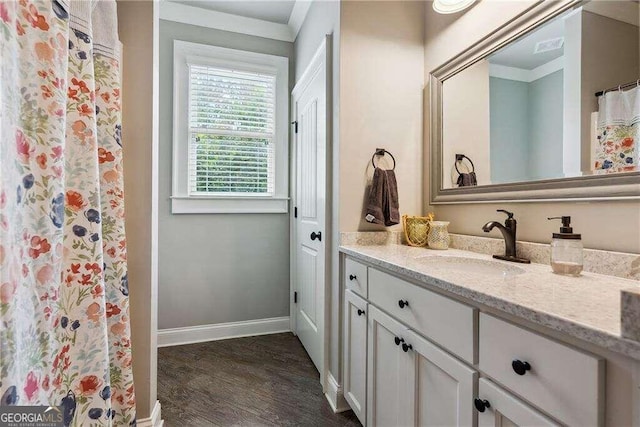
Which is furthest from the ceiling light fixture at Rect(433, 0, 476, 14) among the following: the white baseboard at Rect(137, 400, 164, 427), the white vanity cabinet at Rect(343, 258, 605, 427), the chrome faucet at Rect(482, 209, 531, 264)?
the white baseboard at Rect(137, 400, 164, 427)

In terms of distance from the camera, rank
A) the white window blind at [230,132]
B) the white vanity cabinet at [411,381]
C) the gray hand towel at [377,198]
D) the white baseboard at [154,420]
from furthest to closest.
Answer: the white window blind at [230,132]
the gray hand towel at [377,198]
the white baseboard at [154,420]
the white vanity cabinet at [411,381]

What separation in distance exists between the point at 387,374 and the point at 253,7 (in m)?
2.76

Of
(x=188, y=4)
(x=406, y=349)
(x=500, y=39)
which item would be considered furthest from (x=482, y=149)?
Answer: (x=188, y=4)

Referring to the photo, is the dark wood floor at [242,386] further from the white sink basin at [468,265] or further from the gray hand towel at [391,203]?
the gray hand towel at [391,203]

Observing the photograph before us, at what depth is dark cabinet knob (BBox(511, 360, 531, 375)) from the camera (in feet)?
2.15

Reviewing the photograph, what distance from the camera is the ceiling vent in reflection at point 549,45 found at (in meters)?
1.16

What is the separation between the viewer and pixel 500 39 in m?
1.38

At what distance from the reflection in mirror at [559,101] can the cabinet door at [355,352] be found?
86 centimetres

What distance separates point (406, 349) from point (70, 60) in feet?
4.72

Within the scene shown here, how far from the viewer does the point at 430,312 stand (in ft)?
3.19

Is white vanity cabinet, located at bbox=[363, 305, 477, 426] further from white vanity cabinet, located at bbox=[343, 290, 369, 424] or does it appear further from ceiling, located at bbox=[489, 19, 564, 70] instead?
ceiling, located at bbox=[489, 19, 564, 70]

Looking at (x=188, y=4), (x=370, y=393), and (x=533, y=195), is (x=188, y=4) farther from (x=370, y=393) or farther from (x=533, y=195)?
(x=370, y=393)

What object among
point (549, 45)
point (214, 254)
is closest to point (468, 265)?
point (549, 45)

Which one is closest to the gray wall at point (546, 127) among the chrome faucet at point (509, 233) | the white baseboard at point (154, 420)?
the chrome faucet at point (509, 233)
